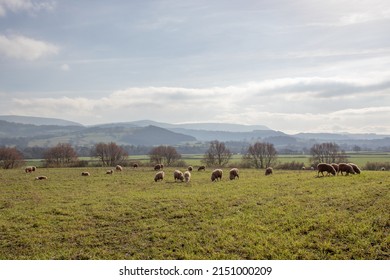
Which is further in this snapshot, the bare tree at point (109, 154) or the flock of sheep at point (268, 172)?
the bare tree at point (109, 154)

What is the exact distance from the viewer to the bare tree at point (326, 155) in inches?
3926

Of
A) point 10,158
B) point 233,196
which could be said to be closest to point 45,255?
point 233,196

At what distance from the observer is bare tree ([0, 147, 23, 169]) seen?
8375cm

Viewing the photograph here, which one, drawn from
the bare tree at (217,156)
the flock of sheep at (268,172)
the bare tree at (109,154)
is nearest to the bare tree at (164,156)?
the bare tree at (109,154)

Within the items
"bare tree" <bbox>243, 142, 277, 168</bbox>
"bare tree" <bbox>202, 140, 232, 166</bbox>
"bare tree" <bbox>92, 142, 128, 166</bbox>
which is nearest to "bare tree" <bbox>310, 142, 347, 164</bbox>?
"bare tree" <bbox>243, 142, 277, 168</bbox>

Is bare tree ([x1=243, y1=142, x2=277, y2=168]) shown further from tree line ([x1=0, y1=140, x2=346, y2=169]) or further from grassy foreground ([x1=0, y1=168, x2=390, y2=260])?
grassy foreground ([x1=0, y1=168, x2=390, y2=260])

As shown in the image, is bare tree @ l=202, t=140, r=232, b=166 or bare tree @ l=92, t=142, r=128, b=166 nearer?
bare tree @ l=202, t=140, r=232, b=166

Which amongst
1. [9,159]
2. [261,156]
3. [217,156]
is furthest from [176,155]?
[9,159]

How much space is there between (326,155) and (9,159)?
98375 mm

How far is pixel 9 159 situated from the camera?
8775cm

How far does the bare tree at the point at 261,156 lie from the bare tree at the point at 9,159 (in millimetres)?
68420

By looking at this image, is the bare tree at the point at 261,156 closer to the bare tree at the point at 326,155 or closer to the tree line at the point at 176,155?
the tree line at the point at 176,155

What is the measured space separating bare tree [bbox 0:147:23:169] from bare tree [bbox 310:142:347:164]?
296ft
